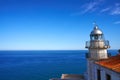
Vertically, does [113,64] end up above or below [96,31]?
below

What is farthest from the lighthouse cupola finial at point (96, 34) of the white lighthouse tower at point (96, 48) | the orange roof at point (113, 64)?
the orange roof at point (113, 64)

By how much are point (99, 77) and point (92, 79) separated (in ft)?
9.29

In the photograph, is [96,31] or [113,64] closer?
[113,64]

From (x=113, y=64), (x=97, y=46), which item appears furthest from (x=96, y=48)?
(x=113, y=64)

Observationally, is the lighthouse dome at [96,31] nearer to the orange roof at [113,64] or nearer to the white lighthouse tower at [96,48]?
the white lighthouse tower at [96,48]

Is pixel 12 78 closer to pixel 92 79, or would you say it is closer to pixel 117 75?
pixel 92 79

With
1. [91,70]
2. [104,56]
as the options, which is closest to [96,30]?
[104,56]

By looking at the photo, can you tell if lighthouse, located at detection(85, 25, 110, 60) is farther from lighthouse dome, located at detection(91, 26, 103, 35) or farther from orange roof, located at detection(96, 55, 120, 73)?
orange roof, located at detection(96, 55, 120, 73)

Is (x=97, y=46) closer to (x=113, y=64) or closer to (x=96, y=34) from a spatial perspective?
(x=96, y=34)

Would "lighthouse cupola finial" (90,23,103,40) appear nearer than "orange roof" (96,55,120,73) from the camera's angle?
No

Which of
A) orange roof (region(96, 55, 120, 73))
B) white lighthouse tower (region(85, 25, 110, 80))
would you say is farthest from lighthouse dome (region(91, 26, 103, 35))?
orange roof (region(96, 55, 120, 73))

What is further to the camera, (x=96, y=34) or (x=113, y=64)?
(x=96, y=34)

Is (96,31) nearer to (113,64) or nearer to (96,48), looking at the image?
(96,48)

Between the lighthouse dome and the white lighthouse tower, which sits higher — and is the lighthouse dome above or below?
above
